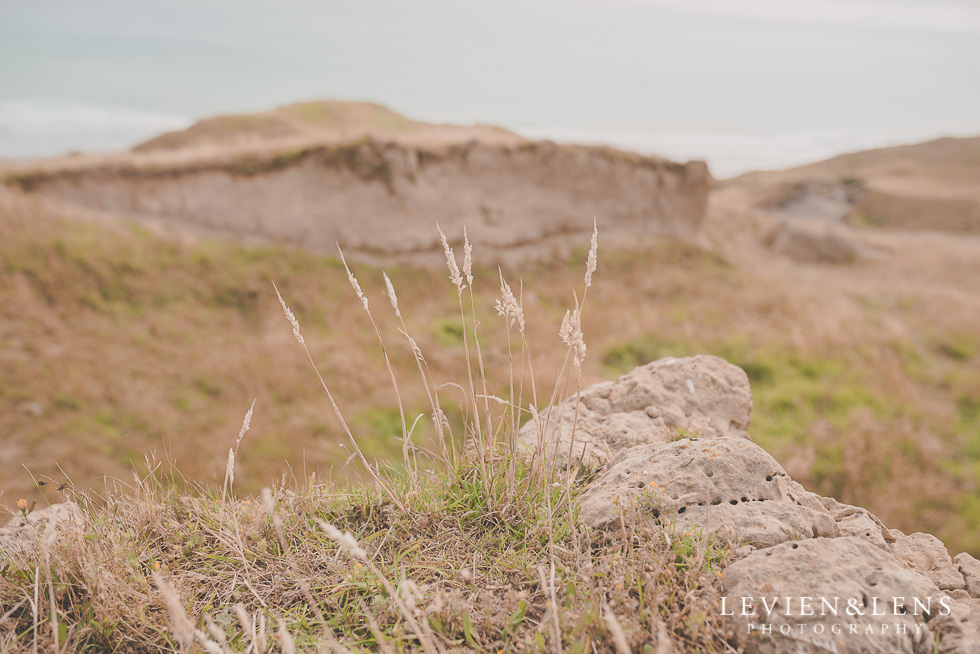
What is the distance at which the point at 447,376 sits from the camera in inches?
360

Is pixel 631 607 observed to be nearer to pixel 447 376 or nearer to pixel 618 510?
pixel 618 510

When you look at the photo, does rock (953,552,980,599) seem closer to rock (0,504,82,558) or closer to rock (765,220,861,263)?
rock (0,504,82,558)

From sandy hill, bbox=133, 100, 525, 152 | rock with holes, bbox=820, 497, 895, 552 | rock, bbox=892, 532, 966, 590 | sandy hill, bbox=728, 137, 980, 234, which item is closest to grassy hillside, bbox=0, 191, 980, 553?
sandy hill, bbox=133, 100, 525, 152

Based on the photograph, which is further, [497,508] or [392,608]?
[497,508]

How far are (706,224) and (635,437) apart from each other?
19.1m

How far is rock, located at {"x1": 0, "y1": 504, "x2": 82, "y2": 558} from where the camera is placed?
2.03 m

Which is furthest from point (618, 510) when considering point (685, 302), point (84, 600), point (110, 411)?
point (685, 302)

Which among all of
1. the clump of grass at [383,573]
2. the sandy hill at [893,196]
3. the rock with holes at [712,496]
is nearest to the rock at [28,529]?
the clump of grass at [383,573]

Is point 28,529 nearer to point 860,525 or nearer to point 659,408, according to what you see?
point 659,408

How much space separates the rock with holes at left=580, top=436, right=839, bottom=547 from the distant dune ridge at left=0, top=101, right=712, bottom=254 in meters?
11.6

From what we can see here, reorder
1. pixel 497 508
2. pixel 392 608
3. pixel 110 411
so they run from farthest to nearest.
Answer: pixel 110 411, pixel 497 508, pixel 392 608

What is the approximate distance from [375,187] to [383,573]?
12.3 m

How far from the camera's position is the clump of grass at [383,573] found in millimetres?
1612

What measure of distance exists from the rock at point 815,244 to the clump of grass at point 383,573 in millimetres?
22247
